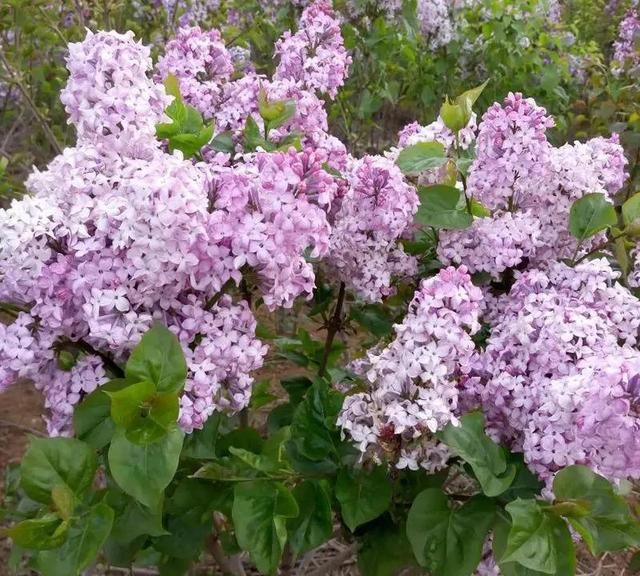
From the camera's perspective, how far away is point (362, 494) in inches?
51.2

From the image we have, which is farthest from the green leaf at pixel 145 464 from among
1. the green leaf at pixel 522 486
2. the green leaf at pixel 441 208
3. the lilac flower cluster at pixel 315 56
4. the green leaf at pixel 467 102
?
the lilac flower cluster at pixel 315 56

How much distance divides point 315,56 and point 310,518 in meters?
1.09

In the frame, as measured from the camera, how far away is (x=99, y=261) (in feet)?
3.67

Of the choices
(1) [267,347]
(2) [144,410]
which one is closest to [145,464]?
(2) [144,410]

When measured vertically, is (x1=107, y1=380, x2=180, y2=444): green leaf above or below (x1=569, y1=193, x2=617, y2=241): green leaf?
below

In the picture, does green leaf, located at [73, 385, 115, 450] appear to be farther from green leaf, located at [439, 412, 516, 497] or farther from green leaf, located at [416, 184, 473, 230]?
green leaf, located at [416, 184, 473, 230]

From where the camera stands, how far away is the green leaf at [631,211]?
59.2 inches

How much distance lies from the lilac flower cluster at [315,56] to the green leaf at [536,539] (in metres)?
1.12

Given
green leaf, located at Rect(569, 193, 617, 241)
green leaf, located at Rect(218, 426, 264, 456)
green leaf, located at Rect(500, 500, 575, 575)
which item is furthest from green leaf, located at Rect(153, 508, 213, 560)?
green leaf, located at Rect(569, 193, 617, 241)

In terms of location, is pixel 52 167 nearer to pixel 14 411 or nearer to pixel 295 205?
pixel 295 205

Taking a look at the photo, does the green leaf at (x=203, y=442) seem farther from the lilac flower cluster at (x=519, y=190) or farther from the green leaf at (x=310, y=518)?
the lilac flower cluster at (x=519, y=190)

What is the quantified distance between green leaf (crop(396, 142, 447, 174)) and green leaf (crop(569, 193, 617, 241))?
0.25 meters

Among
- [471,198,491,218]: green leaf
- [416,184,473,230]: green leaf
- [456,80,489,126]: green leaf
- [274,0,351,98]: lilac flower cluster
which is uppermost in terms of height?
[274,0,351,98]: lilac flower cluster

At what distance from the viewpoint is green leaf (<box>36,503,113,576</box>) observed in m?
1.11
